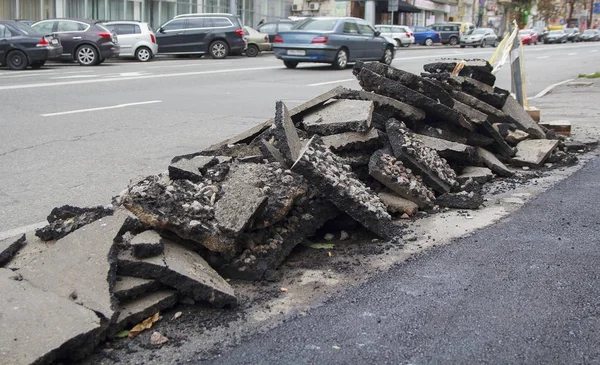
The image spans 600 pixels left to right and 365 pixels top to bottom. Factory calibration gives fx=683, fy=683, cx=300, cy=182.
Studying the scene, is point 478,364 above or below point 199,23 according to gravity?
below

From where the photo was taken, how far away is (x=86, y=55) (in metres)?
25.2

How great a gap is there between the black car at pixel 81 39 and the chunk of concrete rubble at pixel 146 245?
73.9 ft

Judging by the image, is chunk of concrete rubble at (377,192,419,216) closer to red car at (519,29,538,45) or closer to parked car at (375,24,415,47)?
parked car at (375,24,415,47)

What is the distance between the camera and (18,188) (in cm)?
688

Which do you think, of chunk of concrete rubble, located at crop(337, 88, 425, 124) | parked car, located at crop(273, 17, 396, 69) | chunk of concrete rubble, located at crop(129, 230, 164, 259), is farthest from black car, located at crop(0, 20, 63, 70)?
chunk of concrete rubble, located at crop(129, 230, 164, 259)

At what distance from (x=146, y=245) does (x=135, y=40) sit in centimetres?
2567

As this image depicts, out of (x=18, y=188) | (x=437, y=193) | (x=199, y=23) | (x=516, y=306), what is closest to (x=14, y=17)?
(x=199, y=23)

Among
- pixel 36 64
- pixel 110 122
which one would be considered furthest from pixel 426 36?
pixel 110 122

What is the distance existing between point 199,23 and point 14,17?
8.95m

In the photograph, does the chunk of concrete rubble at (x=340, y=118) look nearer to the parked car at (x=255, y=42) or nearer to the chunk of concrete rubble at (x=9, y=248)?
the chunk of concrete rubble at (x=9, y=248)

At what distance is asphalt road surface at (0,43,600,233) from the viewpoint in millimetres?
6941

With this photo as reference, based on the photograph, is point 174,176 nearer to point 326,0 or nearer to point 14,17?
point 14,17

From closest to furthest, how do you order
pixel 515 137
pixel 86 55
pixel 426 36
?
pixel 515 137 < pixel 86 55 < pixel 426 36

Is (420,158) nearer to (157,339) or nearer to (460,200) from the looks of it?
(460,200)
